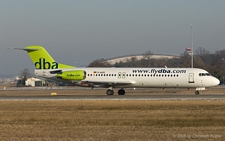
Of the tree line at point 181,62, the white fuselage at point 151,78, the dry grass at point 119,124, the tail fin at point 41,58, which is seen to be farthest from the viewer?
Answer: the tree line at point 181,62

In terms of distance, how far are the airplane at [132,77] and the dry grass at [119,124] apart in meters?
19.1

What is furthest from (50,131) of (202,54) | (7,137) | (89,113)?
(202,54)

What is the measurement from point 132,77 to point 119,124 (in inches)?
1117

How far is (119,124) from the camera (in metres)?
20.7

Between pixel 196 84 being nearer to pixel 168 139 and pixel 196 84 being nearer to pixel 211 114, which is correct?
pixel 211 114

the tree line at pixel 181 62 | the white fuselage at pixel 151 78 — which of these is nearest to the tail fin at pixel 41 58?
the white fuselage at pixel 151 78

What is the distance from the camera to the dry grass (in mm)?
16531

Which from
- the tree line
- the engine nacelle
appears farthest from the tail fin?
the tree line

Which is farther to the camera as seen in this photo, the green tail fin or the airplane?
the green tail fin

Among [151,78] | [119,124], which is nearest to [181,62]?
[151,78]

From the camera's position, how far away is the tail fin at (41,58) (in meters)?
50.4

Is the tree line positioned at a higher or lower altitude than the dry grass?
higher

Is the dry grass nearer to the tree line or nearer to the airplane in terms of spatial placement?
the airplane

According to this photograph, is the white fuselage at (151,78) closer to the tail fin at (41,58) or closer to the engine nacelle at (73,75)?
the engine nacelle at (73,75)
